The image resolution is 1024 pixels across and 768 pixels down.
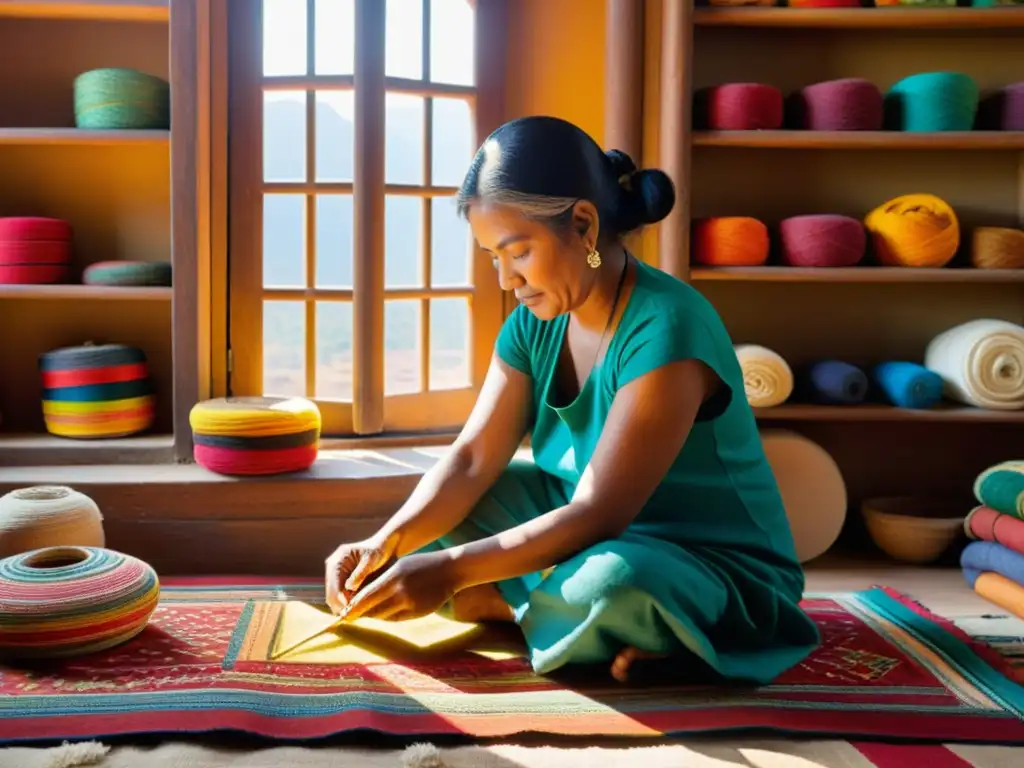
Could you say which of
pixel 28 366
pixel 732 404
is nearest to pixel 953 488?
pixel 732 404

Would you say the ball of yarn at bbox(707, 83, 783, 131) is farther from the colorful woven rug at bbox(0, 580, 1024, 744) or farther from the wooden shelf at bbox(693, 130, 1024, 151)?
the colorful woven rug at bbox(0, 580, 1024, 744)

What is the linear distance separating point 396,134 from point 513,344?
1303 millimetres

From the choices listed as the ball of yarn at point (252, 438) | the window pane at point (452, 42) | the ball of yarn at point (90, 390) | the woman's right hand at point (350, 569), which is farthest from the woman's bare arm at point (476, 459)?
the window pane at point (452, 42)

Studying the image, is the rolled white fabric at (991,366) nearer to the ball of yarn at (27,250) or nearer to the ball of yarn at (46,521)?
the ball of yarn at (46,521)

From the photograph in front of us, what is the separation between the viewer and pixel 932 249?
3445 mm

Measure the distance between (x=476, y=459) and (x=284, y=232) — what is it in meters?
1.39

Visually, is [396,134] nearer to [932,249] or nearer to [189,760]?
[932,249]

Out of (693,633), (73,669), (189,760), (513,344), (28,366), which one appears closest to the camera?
(189,760)

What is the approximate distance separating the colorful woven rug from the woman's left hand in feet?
0.55

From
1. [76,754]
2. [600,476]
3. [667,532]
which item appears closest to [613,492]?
[600,476]

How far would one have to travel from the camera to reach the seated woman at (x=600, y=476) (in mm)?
2182

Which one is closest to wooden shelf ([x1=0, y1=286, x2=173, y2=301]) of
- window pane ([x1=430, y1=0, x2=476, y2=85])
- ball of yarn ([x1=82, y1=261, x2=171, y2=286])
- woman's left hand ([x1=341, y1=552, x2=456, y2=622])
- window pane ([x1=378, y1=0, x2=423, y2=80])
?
ball of yarn ([x1=82, y1=261, x2=171, y2=286])

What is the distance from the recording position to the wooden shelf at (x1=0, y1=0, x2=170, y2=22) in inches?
132

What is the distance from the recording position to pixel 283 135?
3.63 metres
